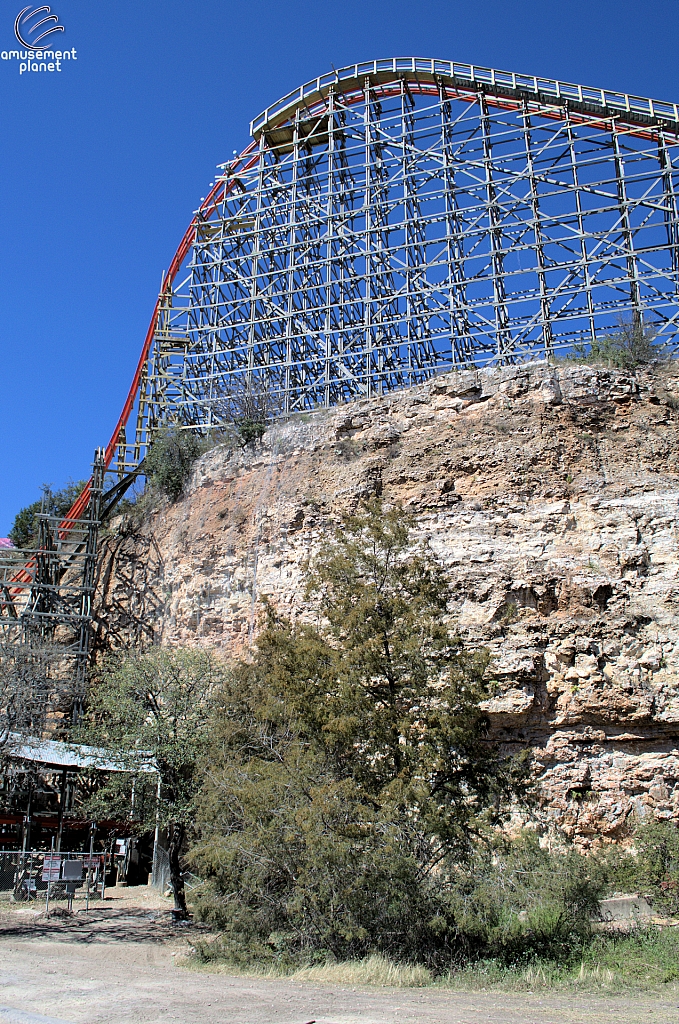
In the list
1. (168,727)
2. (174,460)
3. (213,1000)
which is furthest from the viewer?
(174,460)

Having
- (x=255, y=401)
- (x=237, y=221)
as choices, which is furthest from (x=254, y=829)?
(x=237, y=221)

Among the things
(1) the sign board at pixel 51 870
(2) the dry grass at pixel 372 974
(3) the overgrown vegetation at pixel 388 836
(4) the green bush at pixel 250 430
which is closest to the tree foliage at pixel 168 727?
(1) the sign board at pixel 51 870

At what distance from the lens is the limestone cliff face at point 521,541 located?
13.1m

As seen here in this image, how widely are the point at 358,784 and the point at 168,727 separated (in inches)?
187

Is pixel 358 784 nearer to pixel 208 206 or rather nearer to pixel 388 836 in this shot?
pixel 388 836

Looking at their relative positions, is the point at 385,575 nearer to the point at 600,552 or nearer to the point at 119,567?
the point at 600,552

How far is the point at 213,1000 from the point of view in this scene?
8344 mm

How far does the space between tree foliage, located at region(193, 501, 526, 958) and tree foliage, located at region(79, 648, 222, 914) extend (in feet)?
6.48

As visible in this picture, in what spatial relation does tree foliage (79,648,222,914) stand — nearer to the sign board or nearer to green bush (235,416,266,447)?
the sign board

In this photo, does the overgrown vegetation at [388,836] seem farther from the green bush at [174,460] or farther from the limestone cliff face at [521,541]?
the green bush at [174,460]

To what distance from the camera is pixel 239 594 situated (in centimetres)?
1766

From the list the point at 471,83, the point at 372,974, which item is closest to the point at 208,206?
the point at 471,83

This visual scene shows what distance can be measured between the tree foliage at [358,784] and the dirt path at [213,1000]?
35.5 inches

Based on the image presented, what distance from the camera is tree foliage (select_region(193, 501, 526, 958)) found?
9898 mm
